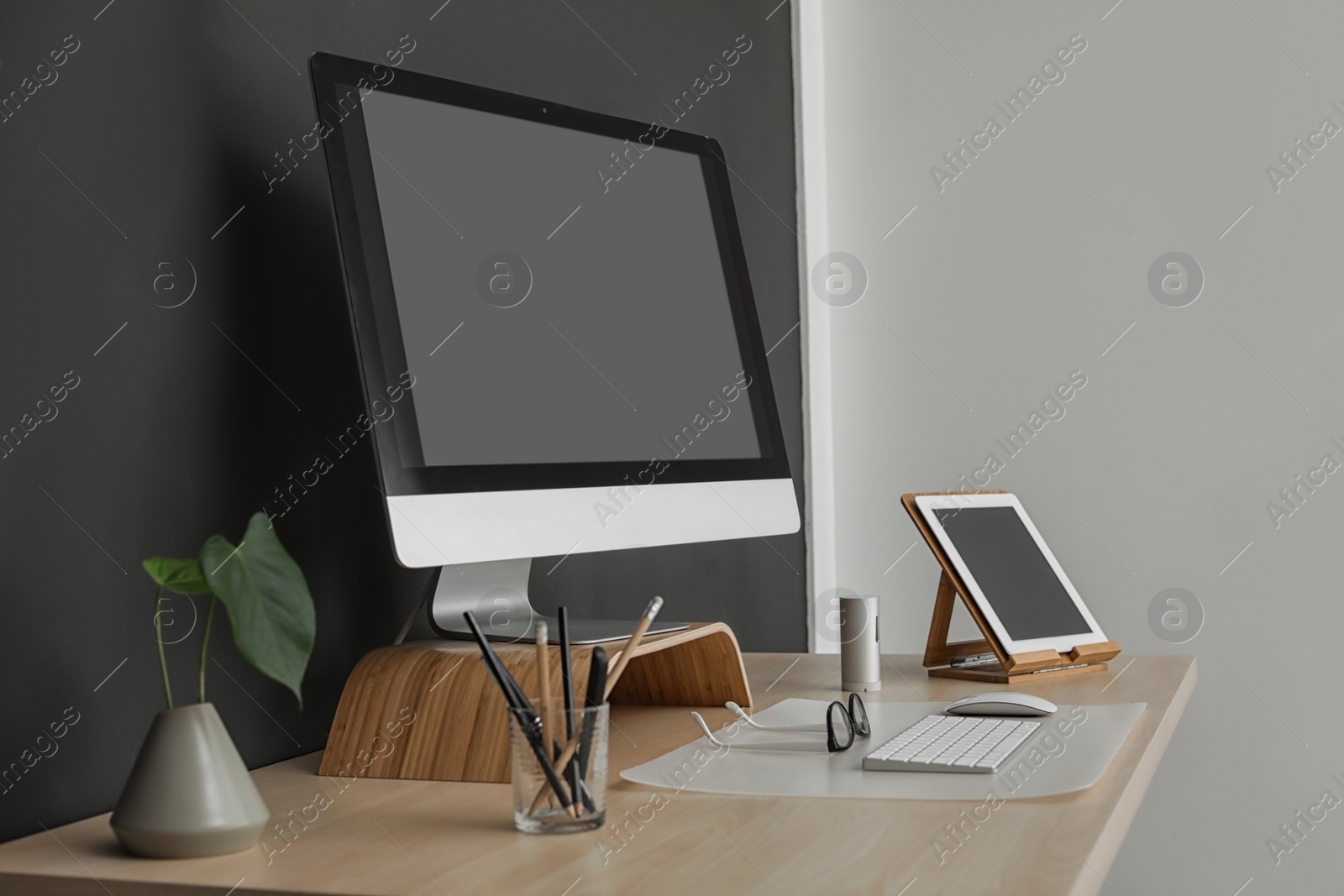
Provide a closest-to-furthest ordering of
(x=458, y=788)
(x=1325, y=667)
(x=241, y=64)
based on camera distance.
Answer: (x=458, y=788)
(x=241, y=64)
(x=1325, y=667)

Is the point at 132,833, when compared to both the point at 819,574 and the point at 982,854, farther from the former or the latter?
the point at 819,574

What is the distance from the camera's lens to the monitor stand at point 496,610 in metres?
1.11

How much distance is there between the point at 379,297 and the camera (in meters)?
1.00

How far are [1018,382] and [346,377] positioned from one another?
1493mm

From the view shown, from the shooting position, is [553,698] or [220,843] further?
[553,698]

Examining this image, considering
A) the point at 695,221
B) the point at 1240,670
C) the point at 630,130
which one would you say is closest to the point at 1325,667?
the point at 1240,670

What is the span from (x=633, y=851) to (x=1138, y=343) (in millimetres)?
1789

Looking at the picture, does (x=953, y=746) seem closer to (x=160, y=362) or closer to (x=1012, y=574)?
(x=1012, y=574)

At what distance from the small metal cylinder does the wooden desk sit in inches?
19.3

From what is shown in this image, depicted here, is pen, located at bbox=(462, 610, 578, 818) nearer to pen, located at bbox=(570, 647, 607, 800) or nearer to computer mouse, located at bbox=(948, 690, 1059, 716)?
pen, located at bbox=(570, 647, 607, 800)

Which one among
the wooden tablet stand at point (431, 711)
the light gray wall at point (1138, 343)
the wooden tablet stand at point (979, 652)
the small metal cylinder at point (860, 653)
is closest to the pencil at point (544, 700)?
the wooden tablet stand at point (431, 711)

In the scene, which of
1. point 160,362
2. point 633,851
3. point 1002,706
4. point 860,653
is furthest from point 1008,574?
point 160,362

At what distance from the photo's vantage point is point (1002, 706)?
47.6 inches

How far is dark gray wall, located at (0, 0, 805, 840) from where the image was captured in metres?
0.91
